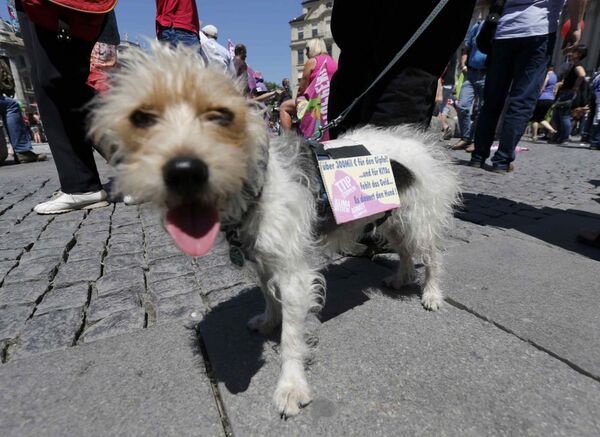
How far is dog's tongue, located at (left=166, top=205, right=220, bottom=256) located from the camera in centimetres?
149

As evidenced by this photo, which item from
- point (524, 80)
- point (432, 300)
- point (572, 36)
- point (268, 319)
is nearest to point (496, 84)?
point (524, 80)

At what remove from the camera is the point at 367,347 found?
6.95 ft

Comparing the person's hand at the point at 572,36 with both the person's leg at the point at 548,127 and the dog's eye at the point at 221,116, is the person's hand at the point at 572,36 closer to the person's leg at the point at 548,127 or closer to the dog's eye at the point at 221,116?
the dog's eye at the point at 221,116

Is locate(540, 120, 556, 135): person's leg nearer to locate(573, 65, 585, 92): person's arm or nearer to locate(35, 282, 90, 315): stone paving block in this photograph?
locate(573, 65, 585, 92): person's arm

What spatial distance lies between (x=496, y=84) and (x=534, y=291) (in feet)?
15.8

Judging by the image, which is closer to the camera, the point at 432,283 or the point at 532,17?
the point at 432,283

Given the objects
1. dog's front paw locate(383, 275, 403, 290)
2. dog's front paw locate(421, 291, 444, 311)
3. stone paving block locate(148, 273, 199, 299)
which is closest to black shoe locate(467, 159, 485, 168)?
dog's front paw locate(383, 275, 403, 290)

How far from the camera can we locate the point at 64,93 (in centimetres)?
429

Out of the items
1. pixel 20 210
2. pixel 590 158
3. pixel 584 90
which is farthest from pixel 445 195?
pixel 584 90

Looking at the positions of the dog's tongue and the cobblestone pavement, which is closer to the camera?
the dog's tongue

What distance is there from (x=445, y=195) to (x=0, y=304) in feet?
11.2

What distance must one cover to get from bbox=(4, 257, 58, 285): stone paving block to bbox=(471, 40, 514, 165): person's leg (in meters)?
6.82

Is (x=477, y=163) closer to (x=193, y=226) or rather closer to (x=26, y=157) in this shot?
(x=193, y=226)

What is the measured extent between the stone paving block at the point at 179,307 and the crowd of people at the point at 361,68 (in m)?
1.46
